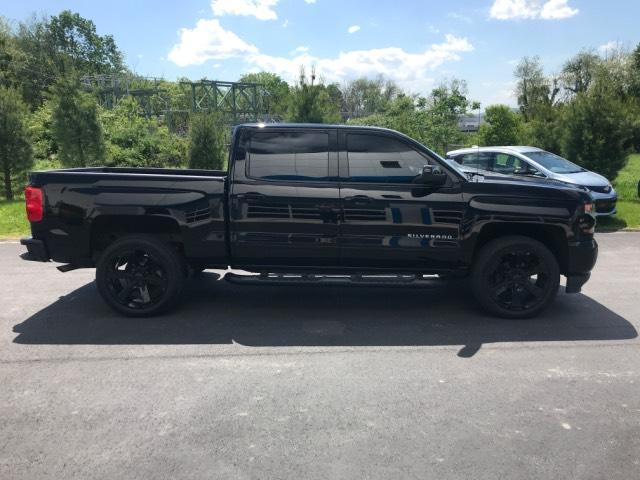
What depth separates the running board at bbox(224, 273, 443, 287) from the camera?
16.8ft

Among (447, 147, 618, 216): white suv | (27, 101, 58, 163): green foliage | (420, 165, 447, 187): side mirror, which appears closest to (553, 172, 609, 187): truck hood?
(447, 147, 618, 216): white suv

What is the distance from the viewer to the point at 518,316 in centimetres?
523

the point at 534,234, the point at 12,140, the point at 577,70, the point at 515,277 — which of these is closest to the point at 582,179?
the point at 534,234

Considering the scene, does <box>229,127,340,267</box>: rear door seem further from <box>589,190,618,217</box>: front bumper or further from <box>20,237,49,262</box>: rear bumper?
<box>589,190,618,217</box>: front bumper

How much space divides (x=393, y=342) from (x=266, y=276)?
1.48 meters

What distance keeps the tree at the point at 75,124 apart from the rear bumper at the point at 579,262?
12.8m

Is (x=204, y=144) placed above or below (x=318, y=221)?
above

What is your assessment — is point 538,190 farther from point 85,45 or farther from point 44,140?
point 85,45

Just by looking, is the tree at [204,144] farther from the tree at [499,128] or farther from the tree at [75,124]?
the tree at [499,128]

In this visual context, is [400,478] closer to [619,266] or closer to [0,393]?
[0,393]

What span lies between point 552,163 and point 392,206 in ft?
26.2

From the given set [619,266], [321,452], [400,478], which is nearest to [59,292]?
[321,452]

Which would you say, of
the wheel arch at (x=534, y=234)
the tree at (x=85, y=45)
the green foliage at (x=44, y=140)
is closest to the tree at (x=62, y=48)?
the tree at (x=85, y=45)

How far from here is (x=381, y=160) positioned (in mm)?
5137
